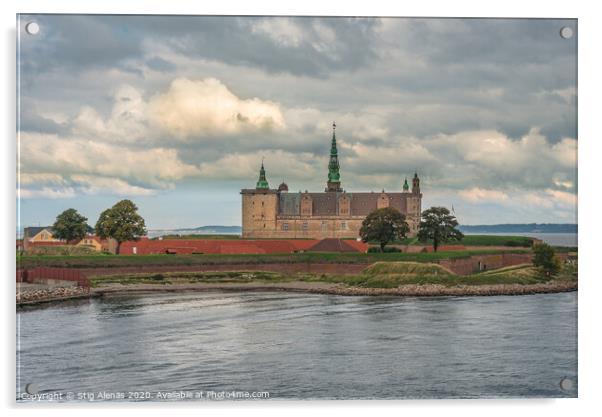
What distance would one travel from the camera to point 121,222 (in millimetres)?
13672

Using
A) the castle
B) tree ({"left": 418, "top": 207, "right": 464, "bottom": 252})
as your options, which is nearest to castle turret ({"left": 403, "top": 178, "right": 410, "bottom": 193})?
the castle

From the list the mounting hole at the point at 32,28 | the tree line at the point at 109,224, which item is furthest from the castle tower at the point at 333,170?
the mounting hole at the point at 32,28

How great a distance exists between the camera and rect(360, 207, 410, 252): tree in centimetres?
1664

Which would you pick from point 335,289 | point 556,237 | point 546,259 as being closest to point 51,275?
point 335,289

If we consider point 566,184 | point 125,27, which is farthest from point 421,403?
point 125,27

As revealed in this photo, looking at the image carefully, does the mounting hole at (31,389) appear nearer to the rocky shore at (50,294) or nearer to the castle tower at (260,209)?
the rocky shore at (50,294)

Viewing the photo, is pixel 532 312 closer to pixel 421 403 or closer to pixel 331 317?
pixel 331 317

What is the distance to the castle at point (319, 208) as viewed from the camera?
14797 mm

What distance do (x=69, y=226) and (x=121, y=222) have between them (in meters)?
0.86

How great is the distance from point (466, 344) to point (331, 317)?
357 centimetres

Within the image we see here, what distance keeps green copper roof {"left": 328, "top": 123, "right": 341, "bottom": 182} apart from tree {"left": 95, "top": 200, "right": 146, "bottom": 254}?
3.32 metres

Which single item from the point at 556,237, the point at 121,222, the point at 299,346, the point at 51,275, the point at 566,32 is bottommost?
the point at 299,346

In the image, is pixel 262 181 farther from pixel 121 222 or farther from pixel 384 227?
pixel 384 227
